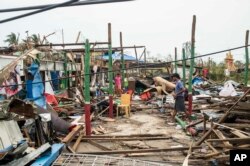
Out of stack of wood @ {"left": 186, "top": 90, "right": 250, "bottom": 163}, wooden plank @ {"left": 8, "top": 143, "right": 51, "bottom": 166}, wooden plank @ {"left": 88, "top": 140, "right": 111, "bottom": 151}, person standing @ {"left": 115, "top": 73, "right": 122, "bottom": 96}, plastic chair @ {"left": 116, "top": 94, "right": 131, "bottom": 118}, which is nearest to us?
wooden plank @ {"left": 8, "top": 143, "right": 51, "bottom": 166}

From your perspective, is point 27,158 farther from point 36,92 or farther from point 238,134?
point 36,92

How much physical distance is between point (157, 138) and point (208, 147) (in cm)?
222

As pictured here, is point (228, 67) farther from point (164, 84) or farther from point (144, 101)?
point (144, 101)

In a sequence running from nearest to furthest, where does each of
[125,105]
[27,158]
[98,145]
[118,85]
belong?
[27,158]
[98,145]
[125,105]
[118,85]

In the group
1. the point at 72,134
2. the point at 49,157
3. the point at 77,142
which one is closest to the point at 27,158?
the point at 49,157

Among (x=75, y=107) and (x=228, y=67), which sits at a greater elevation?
(x=228, y=67)

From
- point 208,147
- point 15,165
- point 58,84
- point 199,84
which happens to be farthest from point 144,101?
point 15,165

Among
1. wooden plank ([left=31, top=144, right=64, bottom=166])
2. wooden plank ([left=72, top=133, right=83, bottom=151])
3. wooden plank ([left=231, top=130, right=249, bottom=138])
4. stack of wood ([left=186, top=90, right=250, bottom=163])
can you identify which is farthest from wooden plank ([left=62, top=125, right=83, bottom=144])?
wooden plank ([left=231, top=130, right=249, bottom=138])

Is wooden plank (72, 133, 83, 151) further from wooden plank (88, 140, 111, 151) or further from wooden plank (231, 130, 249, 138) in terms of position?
wooden plank (231, 130, 249, 138)

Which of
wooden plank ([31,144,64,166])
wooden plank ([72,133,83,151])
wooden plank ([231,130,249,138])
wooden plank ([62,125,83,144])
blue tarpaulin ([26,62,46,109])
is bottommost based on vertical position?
wooden plank ([72,133,83,151])

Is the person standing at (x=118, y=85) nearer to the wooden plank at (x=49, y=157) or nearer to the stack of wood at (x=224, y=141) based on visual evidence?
the stack of wood at (x=224, y=141)

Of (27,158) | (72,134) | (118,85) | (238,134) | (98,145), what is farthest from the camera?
(118,85)

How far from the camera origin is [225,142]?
24.7 ft

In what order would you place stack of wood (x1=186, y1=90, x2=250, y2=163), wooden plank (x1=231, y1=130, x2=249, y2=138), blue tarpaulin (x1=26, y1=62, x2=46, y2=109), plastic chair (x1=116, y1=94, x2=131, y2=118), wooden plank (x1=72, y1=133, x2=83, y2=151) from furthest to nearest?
plastic chair (x1=116, y1=94, x2=131, y2=118) → blue tarpaulin (x1=26, y1=62, x2=46, y2=109) → wooden plank (x1=72, y1=133, x2=83, y2=151) → wooden plank (x1=231, y1=130, x2=249, y2=138) → stack of wood (x1=186, y1=90, x2=250, y2=163)
